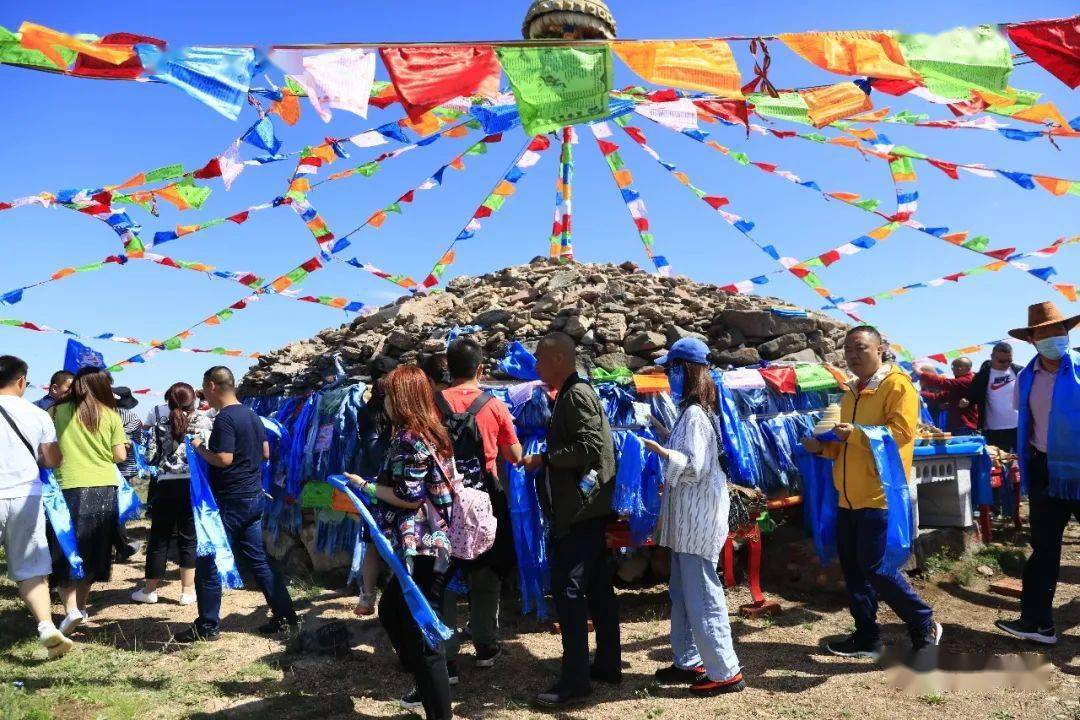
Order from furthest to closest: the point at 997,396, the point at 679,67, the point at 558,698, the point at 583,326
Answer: the point at 997,396 < the point at 583,326 < the point at 679,67 < the point at 558,698

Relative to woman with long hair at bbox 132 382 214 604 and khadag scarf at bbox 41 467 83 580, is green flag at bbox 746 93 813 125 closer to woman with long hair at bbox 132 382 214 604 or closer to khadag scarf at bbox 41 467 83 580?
woman with long hair at bbox 132 382 214 604

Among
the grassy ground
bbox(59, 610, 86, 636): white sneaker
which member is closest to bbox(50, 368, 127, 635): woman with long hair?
bbox(59, 610, 86, 636): white sneaker

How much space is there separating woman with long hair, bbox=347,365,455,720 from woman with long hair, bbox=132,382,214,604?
3.03 m

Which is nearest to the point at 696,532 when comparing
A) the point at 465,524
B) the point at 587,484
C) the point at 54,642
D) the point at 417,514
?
the point at 587,484

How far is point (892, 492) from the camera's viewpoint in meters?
4.07

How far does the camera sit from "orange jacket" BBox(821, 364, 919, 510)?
160 inches

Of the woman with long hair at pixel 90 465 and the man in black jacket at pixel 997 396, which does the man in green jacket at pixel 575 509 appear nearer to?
the woman with long hair at pixel 90 465

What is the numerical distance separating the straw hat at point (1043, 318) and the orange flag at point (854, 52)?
1.67 m

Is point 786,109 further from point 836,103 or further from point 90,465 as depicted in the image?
point 90,465

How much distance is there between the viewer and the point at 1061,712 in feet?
11.6

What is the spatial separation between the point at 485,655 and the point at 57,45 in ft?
13.7

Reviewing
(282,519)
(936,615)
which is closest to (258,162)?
(282,519)

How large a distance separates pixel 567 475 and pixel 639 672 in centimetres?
133

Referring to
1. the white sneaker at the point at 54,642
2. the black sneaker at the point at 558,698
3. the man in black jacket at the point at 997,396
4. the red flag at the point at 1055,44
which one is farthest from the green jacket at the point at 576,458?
the man in black jacket at the point at 997,396
